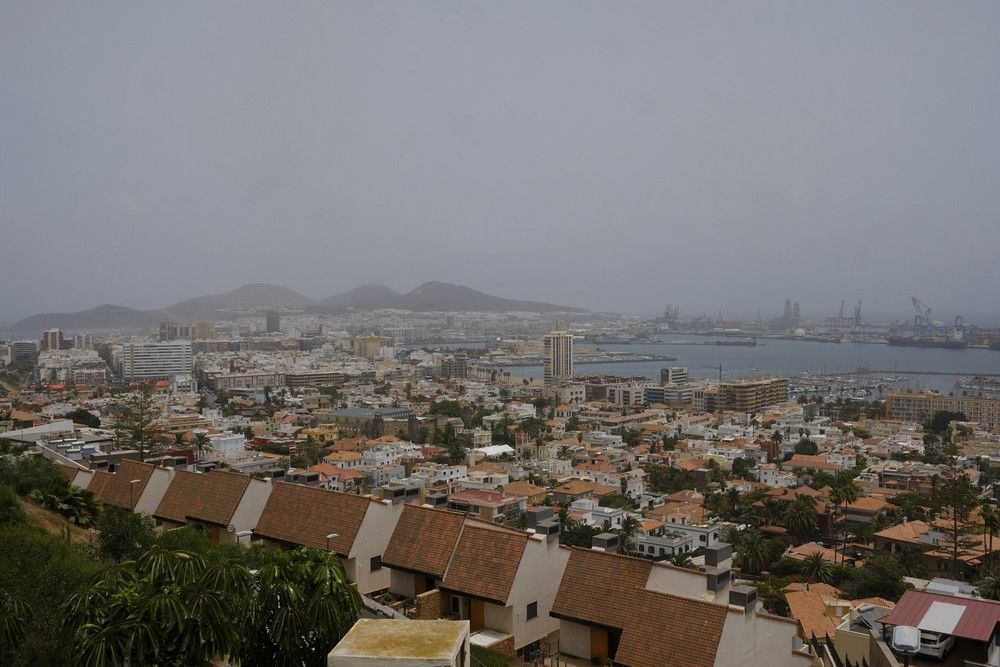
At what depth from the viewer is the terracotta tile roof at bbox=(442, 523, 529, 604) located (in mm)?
4672

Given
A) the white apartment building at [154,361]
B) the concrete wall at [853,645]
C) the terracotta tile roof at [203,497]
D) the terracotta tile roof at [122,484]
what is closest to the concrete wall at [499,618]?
the concrete wall at [853,645]

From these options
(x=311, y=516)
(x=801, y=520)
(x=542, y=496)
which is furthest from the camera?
(x=542, y=496)

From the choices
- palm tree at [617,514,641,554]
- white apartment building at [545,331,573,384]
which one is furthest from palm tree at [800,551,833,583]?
white apartment building at [545,331,573,384]

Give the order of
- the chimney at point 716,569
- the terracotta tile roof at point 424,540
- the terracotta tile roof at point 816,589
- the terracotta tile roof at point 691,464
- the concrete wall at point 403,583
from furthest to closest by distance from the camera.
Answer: the terracotta tile roof at point 691,464, the terracotta tile roof at point 816,589, the concrete wall at point 403,583, the terracotta tile roof at point 424,540, the chimney at point 716,569

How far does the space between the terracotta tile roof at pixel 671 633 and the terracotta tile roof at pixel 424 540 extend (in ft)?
4.11

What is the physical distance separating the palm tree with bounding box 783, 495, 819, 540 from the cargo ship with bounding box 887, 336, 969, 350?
99.3 metres

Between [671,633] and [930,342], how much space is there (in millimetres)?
116339

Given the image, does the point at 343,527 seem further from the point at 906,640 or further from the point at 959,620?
the point at 959,620

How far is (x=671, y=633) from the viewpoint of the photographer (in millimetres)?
4059

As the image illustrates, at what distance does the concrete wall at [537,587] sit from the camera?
4.68m

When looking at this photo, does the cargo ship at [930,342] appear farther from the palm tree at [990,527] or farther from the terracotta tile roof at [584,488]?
the palm tree at [990,527]

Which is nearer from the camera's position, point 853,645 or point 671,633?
point 671,633

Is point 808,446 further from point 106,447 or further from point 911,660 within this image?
point 911,660

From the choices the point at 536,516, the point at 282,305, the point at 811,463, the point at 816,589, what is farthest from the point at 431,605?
the point at 282,305
